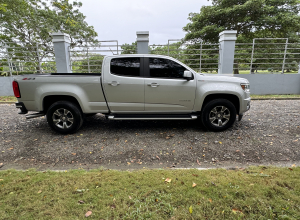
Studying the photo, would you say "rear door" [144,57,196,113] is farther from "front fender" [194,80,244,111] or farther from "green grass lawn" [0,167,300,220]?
"green grass lawn" [0,167,300,220]

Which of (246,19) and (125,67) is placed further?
(246,19)

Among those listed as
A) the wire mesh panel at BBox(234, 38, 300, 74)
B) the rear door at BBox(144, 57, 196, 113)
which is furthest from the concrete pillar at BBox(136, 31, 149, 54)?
the rear door at BBox(144, 57, 196, 113)

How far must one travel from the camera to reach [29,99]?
441cm

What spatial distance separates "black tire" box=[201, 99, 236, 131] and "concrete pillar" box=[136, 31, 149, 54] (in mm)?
5975

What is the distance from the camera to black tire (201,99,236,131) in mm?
4477

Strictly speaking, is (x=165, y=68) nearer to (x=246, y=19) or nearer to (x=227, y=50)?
(x=227, y=50)

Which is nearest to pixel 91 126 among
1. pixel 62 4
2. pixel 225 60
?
pixel 225 60

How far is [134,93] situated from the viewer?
175 inches

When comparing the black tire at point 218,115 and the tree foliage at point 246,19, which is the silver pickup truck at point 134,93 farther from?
the tree foliage at point 246,19

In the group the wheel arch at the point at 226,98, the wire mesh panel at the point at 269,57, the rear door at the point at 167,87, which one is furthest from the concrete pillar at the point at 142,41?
the wheel arch at the point at 226,98

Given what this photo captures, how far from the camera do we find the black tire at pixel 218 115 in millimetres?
4477

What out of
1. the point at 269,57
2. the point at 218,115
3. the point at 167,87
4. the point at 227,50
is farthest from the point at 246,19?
the point at 167,87

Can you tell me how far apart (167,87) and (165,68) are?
19.1 inches

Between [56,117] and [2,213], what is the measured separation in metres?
2.76
